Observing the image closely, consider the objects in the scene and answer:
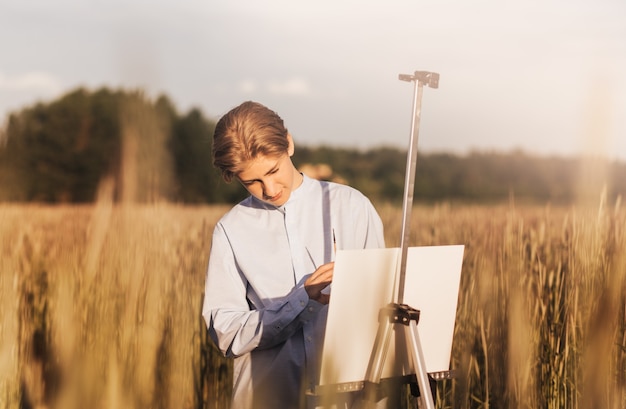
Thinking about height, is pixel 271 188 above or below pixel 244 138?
below

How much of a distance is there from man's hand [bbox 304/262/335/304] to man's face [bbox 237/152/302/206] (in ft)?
0.93

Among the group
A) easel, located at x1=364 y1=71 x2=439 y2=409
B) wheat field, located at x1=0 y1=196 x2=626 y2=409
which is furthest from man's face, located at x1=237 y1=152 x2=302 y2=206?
easel, located at x1=364 y1=71 x2=439 y2=409

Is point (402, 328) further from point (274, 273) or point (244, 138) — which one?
point (244, 138)

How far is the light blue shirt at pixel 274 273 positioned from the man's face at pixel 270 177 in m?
0.06

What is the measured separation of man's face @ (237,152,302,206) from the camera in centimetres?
170

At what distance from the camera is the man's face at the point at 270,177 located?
1.70 meters

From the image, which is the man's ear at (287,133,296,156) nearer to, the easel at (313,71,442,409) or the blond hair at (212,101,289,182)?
the blond hair at (212,101,289,182)

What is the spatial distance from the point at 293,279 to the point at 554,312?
0.77 m

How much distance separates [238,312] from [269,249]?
0.17 meters

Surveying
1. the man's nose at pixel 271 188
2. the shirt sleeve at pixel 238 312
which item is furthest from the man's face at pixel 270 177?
the shirt sleeve at pixel 238 312

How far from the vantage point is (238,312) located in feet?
5.63

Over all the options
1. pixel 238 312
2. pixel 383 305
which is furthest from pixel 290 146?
pixel 383 305

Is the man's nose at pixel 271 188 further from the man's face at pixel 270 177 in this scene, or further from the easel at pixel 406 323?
the easel at pixel 406 323

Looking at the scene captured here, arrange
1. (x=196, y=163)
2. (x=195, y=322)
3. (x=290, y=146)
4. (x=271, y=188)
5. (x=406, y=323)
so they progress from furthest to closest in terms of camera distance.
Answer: (x=196, y=163) → (x=195, y=322) → (x=290, y=146) → (x=271, y=188) → (x=406, y=323)
